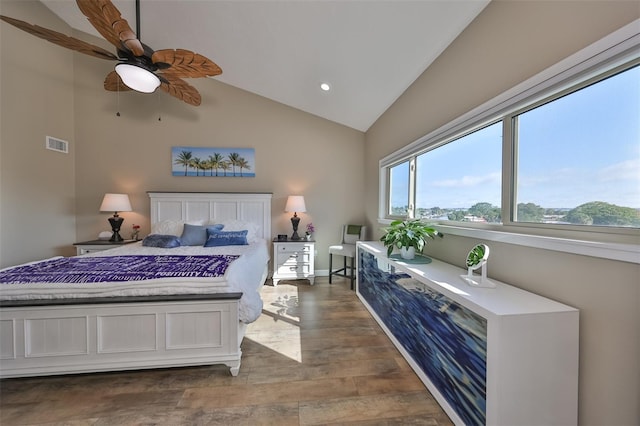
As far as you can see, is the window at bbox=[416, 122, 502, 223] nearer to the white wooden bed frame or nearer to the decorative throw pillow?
the white wooden bed frame

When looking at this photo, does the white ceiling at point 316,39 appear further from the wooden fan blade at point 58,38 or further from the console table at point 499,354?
the console table at point 499,354

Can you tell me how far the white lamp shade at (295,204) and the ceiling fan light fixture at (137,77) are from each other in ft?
7.26

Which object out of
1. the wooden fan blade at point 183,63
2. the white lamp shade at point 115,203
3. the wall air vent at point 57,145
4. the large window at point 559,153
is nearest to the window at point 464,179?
the large window at point 559,153

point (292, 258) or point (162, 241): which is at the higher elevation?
point (162, 241)

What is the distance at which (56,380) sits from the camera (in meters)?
1.71

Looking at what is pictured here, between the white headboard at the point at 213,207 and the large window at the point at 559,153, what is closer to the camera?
the large window at the point at 559,153

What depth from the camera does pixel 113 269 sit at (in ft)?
6.47

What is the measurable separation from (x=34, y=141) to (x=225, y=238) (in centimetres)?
283

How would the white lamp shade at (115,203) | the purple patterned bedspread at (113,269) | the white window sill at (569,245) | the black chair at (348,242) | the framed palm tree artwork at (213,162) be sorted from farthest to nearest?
1. the framed palm tree artwork at (213,162)
2. the black chair at (348,242)
3. the white lamp shade at (115,203)
4. the purple patterned bedspread at (113,269)
5. the white window sill at (569,245)

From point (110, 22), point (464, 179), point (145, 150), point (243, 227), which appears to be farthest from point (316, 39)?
point (145, 150)

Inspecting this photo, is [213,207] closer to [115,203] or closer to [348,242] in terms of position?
[115,203]

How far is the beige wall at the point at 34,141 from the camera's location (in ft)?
9.53

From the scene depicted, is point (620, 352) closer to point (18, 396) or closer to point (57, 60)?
point (18, 396)

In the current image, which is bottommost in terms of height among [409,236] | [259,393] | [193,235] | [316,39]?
[259,393]
